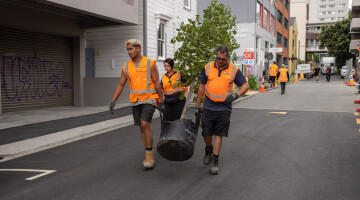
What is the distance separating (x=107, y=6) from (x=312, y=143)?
8848mm

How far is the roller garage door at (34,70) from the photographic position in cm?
1202

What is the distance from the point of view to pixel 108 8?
12.7m

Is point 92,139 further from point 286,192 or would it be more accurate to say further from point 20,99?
point 20,99

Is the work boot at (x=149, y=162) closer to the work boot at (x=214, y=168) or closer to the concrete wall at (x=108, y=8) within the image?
the work boot at (x=214, y=168)

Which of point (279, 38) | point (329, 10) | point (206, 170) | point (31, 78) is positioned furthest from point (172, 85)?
point (329, 10)

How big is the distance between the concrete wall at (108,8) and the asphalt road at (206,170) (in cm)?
478

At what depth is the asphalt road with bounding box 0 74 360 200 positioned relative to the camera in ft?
13.4

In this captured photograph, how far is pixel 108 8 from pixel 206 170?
933cm

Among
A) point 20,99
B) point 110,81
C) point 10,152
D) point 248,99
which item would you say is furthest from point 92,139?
point 248,99

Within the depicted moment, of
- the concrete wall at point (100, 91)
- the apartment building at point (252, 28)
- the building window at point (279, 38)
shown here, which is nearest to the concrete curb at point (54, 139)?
the concrete wall at point (100, 91)

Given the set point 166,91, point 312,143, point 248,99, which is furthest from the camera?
point 248,99

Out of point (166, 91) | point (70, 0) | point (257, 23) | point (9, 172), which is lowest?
point (9, 172)

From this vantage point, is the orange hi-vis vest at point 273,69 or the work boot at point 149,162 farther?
the orange hi-vis vest at point 273,69

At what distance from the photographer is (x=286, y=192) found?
4.09m
